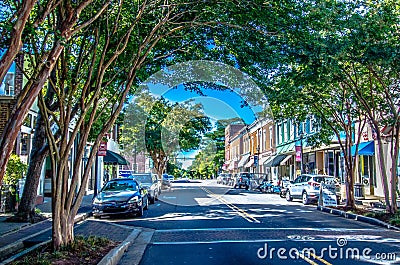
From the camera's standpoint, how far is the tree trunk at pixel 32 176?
14.6 meters

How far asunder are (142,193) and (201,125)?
4.02 metres

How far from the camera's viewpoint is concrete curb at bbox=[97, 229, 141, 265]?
27.5 feet

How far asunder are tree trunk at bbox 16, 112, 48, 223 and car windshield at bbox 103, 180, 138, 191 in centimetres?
461

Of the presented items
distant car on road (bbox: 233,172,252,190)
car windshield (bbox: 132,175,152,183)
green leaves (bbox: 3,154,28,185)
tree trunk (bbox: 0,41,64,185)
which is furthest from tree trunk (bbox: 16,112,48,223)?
distant car on road (bbox: 233,172,252,190)

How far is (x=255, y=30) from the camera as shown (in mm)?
11930

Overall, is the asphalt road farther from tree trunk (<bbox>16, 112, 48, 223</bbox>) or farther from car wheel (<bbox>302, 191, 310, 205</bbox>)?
car wheel (<bbox>302, 191, 310, 205</bbox>)

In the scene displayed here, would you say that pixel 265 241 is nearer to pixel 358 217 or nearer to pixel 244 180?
pixel 358 217

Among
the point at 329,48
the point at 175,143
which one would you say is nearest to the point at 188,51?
the point at 329,48

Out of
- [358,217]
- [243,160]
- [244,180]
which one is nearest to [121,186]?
[358,217]

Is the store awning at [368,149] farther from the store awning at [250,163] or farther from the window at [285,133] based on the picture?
the store awning at [250,163]

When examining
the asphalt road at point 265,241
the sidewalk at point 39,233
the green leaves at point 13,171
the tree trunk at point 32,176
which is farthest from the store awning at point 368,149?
the green leaves at point 13,171

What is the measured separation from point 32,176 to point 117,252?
670 centimetres

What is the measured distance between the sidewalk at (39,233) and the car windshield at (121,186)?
3.14m

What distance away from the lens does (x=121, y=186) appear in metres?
19.5
